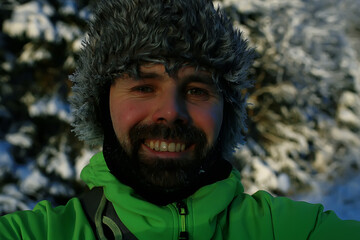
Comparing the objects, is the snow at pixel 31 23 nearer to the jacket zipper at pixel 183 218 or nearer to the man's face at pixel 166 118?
the man's face at pixel 166 118

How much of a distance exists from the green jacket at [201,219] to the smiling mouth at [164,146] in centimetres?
22

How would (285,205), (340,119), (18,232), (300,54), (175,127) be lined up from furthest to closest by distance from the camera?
(340,119) → (300,54) → (285,205) → (175,127) → (18,232)

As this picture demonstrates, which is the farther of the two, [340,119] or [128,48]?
[340,119]

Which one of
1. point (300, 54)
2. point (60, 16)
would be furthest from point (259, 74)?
point (60, 16)

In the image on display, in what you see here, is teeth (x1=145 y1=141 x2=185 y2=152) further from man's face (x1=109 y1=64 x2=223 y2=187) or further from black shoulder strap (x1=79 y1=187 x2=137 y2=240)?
black shoulder strap (x1=79 y1=187 x2=137 y2=240)

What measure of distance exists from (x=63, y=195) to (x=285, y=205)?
3799mm

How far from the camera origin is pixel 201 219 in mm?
1227

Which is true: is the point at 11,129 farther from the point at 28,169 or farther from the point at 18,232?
the point at 18,232

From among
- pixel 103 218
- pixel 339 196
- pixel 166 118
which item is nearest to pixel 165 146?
pixel 166 118

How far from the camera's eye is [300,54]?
5754mm

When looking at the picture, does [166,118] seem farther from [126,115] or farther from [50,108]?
[50,108]

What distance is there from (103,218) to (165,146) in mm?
420

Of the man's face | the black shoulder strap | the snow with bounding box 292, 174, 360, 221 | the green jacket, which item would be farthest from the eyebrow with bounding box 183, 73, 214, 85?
the snow with bounding box 292, 174, 360, 221

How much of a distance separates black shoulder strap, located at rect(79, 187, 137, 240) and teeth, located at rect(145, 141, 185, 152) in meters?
0.34
